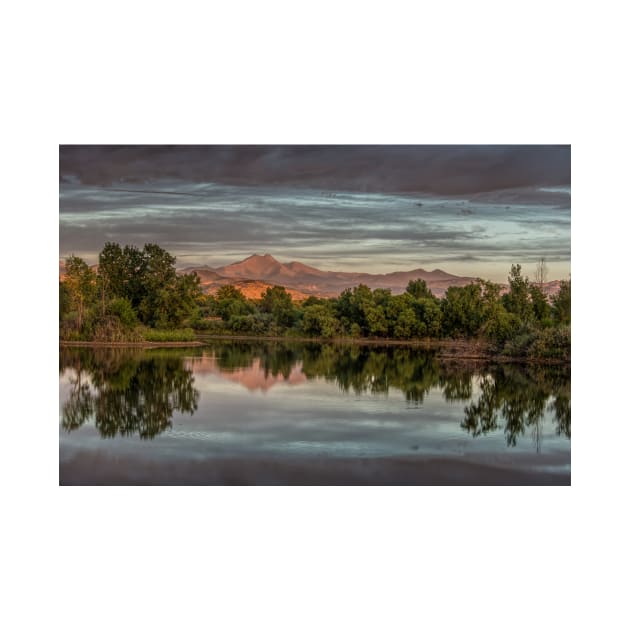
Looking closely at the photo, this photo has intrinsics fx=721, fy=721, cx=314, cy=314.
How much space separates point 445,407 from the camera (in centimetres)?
824

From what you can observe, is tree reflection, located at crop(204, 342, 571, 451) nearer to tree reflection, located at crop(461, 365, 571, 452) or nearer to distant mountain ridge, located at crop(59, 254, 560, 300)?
tree reflection, located at crop(461, 365, 571, 452)

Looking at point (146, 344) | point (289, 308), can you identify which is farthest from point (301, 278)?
point (146, 344)

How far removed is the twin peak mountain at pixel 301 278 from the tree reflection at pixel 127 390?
1.07 meters

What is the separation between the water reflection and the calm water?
0.05 feet

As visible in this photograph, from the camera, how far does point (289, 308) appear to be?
8617mm

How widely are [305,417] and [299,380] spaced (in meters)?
0.88

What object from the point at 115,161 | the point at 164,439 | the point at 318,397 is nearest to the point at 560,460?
the point at 318,397

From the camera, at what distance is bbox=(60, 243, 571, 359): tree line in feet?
27.0

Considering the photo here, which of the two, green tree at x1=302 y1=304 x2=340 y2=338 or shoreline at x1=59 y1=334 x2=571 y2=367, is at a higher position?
green tree at x1=302 y1=304 x2=340 y2=338

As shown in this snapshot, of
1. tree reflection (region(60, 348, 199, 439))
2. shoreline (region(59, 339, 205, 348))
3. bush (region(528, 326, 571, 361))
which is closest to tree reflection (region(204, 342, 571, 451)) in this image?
bush (region(528, 326, 571, 361))

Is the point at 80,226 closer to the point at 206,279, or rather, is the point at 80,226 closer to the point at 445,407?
the point at 206,279

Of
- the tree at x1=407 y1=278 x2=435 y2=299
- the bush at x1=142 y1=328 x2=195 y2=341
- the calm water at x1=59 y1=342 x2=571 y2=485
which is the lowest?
the calm water at x1=59 y1=342 x2=571 y2=485

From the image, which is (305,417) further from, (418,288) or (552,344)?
(552,344)

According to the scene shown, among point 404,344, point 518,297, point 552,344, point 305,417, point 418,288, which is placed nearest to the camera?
point 305,417
